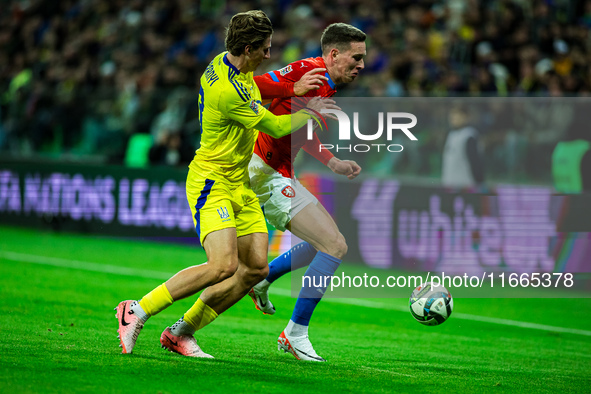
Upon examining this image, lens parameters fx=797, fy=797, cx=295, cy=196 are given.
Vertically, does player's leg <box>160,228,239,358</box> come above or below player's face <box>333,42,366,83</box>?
below

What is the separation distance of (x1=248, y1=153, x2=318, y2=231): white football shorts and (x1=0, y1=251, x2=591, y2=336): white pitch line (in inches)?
134

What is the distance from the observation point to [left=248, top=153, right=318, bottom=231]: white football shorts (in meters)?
6.56

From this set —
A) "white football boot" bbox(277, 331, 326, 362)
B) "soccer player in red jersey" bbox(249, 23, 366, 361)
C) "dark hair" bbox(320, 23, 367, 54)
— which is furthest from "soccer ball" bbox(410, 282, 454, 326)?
"dark hair" bbox(320, 23, 367, 54)

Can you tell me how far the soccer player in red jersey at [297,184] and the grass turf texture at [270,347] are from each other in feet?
1.49

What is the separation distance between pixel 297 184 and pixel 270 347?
1.43 meters

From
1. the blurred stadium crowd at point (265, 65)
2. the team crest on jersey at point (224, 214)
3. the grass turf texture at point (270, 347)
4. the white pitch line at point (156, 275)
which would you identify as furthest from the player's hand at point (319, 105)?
the blurred stadium crowd at point (265, 65)

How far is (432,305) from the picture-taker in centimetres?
668

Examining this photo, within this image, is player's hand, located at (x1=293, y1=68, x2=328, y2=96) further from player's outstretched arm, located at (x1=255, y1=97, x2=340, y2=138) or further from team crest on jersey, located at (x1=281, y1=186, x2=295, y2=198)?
team crest on jersey, located at (x1=281, y1=186, x2=295, y2=198)

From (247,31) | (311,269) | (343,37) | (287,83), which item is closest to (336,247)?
(311,269)

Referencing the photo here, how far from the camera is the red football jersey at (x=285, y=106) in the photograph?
20.4 feet

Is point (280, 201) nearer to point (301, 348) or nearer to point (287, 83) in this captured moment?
point (287, 83)

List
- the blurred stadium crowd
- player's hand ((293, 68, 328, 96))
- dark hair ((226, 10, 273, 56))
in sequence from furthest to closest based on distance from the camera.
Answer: the blurred stadium crowd
player's hand ((293, 68, 328, 96))
dark hair ((226, 10, 273, 56))

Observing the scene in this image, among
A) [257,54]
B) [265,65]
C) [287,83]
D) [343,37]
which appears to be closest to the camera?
[257,54]

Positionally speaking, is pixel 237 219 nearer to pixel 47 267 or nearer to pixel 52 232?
pixel 47 267
